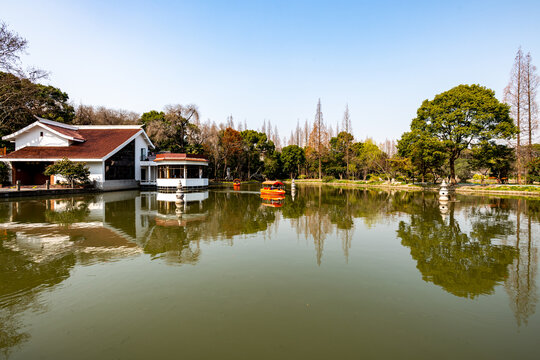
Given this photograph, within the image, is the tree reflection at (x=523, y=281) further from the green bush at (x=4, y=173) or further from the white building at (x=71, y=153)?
the green bush at (x=4, y=173)

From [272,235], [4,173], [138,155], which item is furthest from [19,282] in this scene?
[138,155]

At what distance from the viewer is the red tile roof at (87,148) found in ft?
82.4

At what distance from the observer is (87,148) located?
27.4 meters

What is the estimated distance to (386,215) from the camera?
1365cm

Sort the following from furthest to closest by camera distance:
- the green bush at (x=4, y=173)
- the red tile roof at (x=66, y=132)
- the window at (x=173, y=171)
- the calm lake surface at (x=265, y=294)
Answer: the red tile roof at (x=66, y=132) < the window at (x=173, y=171) < the green bush at (x=4, y=173) < the calm lake surface at (x=265, y=294)

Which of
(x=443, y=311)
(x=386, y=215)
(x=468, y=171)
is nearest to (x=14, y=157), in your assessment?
(x=386, y=215)

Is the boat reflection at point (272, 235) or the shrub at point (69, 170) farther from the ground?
the shrub at point (69, 170)

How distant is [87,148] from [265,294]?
3006 cm

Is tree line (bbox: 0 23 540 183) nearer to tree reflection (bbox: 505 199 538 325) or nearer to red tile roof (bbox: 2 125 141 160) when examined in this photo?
red tile roof (bbox: 2 125 141 160)

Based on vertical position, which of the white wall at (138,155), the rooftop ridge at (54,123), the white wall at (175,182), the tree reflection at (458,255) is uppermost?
the rooftop ridge at (54,123)

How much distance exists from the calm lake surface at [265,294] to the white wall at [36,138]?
23.0m

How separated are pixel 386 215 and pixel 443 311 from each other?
1006cm

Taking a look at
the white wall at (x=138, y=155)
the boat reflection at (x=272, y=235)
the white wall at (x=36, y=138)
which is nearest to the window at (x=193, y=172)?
the white wall at (x=138, y=155)

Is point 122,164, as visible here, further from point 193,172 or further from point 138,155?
point 193,172
